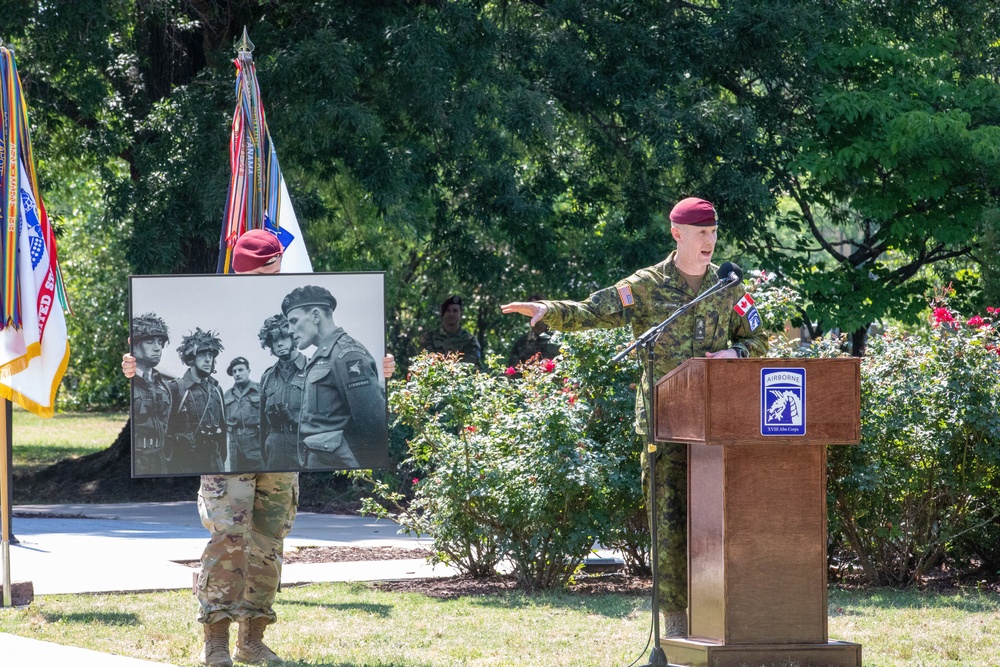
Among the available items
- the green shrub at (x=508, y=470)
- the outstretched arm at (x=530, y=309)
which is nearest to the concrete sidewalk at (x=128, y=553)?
the green shrub at (x=508, y=470)

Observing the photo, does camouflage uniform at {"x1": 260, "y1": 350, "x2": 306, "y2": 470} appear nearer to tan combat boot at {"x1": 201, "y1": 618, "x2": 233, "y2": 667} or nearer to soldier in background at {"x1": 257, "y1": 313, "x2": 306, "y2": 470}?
soldier in background at {"x1": 257, "y1": 313, "x2": 306, "y2": 470}

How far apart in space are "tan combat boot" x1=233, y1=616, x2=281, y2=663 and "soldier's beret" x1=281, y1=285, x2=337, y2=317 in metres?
1.42

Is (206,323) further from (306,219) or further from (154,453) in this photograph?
(306,219)

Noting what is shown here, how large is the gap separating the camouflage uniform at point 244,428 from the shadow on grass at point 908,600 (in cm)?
360

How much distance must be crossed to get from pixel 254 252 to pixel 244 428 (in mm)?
844

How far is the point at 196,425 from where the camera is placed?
5.71 metres

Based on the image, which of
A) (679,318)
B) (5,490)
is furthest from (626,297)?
(5,490)

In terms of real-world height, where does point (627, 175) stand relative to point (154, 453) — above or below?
above

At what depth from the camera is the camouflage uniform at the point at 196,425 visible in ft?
18.5

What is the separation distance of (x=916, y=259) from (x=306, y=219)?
7.51 m

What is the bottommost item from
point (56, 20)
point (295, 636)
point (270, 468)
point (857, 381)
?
point (295, 636)

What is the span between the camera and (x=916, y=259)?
1566 cm

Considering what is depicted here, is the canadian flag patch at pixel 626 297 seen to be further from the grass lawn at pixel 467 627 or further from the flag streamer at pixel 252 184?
the flag streamer at pixel 252 184

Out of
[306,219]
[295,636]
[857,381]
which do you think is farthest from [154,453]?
[306,219]
